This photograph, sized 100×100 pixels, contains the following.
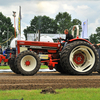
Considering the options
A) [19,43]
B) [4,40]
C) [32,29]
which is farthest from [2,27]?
[19,43]

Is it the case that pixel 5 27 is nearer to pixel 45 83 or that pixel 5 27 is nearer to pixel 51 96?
pixel 45 83

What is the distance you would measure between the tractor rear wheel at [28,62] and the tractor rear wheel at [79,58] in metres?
1.06

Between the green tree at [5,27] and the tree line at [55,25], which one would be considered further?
the tree line at [55,25]

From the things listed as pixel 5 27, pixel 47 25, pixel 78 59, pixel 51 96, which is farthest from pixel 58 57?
pixel 47 25

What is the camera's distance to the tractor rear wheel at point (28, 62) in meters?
8.05

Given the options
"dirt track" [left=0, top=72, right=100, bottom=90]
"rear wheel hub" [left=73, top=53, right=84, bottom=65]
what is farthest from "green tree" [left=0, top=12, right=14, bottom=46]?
"dirt track" [left=0, top=72, right=100, bottom=90]

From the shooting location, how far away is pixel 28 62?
8211 millimetres

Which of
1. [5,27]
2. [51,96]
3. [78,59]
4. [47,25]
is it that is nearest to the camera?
[51,96]

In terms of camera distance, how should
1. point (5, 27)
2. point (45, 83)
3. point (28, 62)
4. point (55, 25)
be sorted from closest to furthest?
point (45, 83) → point (28, 62) → point (5, 27) → point (55, 25)

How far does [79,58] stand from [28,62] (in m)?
2.15

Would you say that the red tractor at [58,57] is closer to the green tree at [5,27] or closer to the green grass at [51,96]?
the green grass at [51,96]

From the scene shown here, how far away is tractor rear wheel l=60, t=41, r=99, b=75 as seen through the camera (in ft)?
27.2

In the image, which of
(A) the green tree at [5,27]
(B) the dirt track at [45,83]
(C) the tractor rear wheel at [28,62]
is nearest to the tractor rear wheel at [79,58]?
(C) the tractor rear wheel at [28,62]

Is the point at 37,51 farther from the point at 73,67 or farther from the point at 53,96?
the point at 53,96
